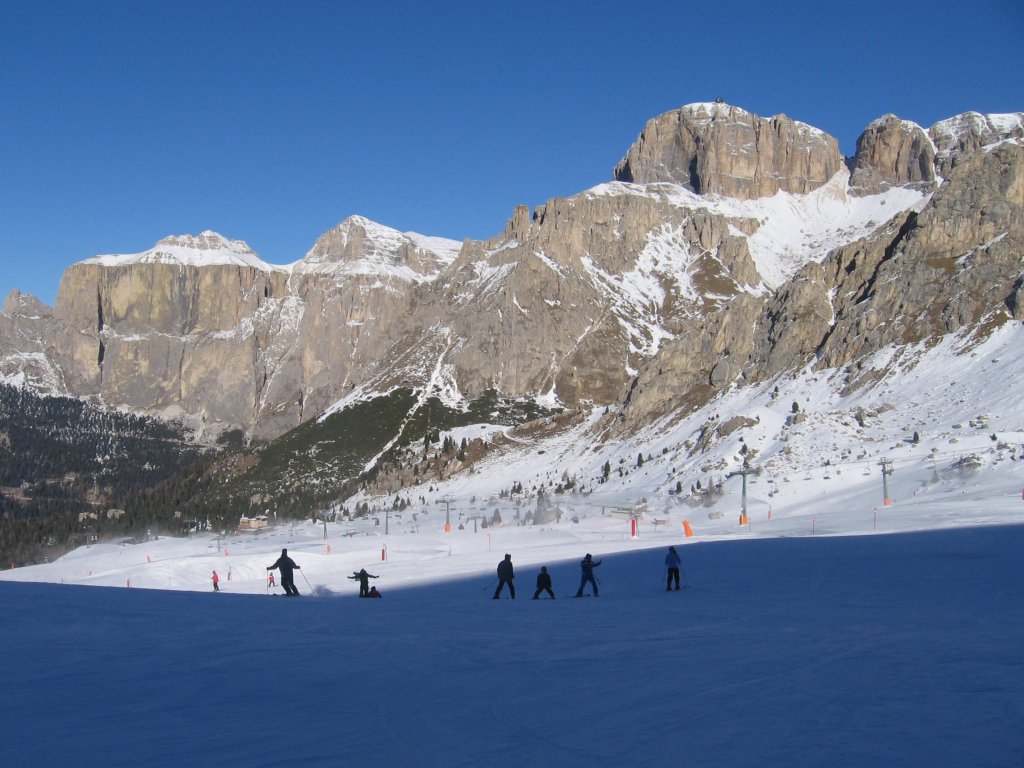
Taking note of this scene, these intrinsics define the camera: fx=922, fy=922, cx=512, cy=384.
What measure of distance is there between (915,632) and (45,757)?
1463 centimetres

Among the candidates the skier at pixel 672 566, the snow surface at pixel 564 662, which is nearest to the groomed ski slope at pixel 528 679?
the snow surface at pixel 564 662

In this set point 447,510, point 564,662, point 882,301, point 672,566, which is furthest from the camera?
point 882,301

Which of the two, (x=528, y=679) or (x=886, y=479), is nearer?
(x=528, y=679)

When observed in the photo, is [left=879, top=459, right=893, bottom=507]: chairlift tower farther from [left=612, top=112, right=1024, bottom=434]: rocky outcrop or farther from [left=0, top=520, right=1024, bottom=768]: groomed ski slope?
[left=612, top=112, right=1024, bottom=434]: rocky outcrop

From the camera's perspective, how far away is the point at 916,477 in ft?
204

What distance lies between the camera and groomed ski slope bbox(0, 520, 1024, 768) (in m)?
10.4

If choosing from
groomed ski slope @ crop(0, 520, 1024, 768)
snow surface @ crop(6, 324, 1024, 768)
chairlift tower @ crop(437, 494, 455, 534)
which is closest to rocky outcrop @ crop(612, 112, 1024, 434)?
chairlift tower @ crop(437, 494, 455, 534)

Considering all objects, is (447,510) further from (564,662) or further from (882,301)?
(564,662)

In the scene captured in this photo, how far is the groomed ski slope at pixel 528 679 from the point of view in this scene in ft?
34.1

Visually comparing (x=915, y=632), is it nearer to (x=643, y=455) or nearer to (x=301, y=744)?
(x=301, y=744)

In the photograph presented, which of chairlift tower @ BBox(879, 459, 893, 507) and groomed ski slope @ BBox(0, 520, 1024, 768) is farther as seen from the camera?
chairlift tower @ BBox(879, 459, 893, 507)

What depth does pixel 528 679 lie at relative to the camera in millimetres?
14352

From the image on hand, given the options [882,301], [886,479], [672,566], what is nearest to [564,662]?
[672,566]

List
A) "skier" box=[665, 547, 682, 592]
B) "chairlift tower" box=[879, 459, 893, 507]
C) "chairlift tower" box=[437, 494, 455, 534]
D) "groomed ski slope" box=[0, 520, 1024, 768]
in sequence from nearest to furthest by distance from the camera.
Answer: "groomed ski slope" box=[0, 520, 1024, 768] < "skier" box=[665, 547, 682, 592] < "chairlift tower" box=[879, 459, 893, 507] < "chairlift tower" box=[437, 494, 455, 534]
